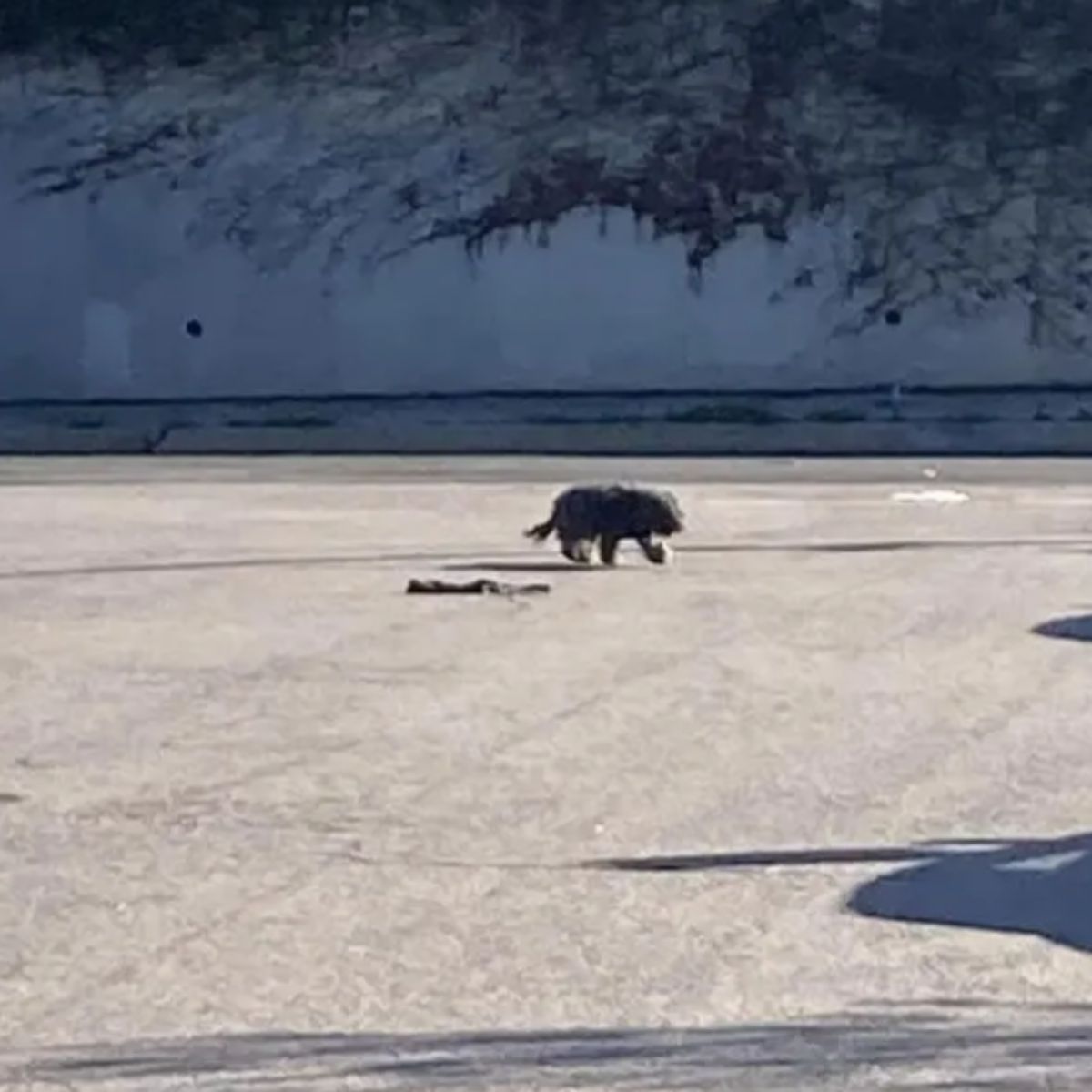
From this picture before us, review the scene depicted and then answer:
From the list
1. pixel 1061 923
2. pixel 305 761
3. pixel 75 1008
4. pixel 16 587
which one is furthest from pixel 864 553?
pixel 75 1008

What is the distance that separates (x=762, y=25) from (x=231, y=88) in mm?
7473

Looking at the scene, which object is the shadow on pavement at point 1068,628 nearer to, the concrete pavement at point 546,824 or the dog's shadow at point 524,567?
the concrete pavement at point 546,824

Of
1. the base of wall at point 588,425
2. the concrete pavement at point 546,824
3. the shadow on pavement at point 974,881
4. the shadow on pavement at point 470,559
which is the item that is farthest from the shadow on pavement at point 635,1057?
the base of wall at point 588,425

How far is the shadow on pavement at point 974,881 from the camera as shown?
10781 mm

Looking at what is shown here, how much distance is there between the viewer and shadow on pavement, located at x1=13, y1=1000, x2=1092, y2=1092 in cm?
845

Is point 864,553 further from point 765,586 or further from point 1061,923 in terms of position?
point 1061,923

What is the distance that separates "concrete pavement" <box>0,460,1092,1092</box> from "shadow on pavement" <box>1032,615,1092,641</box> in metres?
0.04

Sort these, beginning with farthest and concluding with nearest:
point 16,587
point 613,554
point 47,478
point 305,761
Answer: point 47,478 → point 613,554 → point 16,587 → point 305,761

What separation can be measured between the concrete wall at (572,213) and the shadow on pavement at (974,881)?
124ft

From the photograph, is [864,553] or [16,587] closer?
[16,587]

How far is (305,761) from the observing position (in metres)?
14.4

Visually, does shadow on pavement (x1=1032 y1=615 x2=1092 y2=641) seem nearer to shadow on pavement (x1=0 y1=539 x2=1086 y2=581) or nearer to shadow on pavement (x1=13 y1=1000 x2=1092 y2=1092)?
shadow on pavement (x1=0 y1=539 x2=1086 y2=581)

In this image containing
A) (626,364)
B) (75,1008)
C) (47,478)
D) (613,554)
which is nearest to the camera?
(75,1008)

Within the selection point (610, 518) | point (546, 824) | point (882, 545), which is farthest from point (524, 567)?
point (546, 824)
